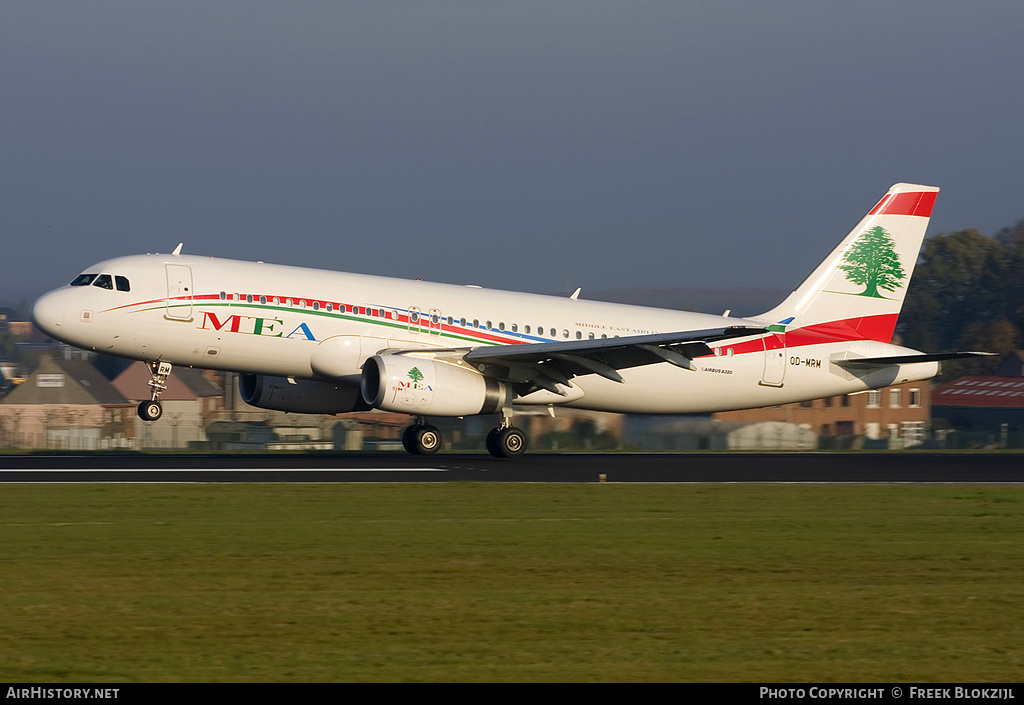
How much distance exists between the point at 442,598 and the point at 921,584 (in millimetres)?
4437

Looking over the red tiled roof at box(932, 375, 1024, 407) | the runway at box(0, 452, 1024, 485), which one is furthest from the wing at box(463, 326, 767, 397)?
the red tiled roof at box(932, 375, 1024, 407)

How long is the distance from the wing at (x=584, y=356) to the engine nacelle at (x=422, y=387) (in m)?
0.75

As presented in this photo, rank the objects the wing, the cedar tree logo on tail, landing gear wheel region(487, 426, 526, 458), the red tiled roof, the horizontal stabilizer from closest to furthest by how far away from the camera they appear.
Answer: the wing, landing gear wheel region(487, 426, 526, 458), the horizontal stabilizer, the cedar tree logo on tail, the red tiled roof

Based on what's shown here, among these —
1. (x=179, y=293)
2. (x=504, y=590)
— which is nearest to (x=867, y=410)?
(x=179, y=293)

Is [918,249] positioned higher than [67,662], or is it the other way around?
[918,249]

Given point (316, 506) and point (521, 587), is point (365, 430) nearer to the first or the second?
point (316, 506)

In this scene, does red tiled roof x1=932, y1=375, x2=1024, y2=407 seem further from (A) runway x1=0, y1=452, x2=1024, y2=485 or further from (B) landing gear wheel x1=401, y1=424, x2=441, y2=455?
(B) landing gear wheel x1=401, y1=424, x2=441, y2=455

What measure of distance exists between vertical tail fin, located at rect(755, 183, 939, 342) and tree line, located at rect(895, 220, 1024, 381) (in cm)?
4307

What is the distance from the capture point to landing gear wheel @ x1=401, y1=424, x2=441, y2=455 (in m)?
29.5

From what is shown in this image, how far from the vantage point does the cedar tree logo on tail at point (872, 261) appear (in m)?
33.5

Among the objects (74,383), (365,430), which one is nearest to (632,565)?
(365,430)

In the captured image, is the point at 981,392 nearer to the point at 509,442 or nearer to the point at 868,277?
the point at 868,277

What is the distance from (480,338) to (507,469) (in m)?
4.84
